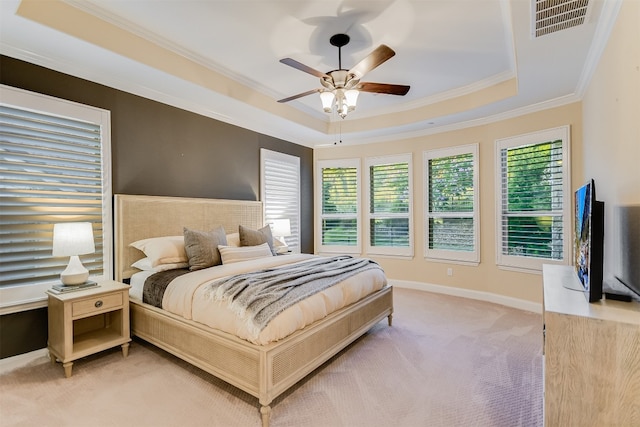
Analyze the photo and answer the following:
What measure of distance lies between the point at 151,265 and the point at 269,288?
4.74ft

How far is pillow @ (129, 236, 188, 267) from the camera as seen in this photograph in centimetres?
307

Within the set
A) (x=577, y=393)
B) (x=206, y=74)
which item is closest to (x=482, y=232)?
(x=577, y=393)

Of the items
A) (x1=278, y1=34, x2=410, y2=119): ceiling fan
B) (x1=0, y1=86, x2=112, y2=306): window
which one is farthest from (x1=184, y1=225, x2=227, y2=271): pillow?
(x1=278, y1=34, x2=410, y2=119): ceiling fan

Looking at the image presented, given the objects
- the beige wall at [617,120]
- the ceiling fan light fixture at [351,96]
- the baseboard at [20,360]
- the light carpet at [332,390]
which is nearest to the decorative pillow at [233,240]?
the light carpet at [332,390]

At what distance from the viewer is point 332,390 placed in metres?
2.28

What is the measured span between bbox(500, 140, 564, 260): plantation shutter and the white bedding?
230 centimetres

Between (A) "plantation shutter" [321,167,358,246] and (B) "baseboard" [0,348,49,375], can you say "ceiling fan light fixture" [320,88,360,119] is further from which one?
(B) "baseboard" [0,348,49,375]

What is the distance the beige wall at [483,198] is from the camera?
385 cm

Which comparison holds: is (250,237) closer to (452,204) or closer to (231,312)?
(231,312)

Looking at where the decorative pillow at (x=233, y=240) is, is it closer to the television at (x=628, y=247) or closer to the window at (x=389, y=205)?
the window at (x=389, y=205)

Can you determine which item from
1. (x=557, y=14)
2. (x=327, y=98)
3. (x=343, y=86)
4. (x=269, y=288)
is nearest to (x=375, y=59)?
(x=343, y=86)

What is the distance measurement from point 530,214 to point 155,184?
4754mm

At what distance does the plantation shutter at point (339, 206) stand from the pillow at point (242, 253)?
95.4 inches

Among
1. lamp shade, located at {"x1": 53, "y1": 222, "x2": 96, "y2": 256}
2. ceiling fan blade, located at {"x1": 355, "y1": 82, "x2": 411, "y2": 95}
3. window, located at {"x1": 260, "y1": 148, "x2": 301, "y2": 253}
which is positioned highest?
ceiling fan blade, located at {"x1": 355, "y1": 82, "x2": 411, "y2": 95}
